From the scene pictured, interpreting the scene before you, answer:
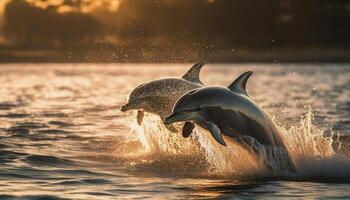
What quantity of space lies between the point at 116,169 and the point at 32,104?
67.1 feet

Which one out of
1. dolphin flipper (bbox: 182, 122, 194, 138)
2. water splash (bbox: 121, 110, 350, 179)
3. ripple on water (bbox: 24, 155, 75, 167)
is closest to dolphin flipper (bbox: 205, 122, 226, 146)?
dolphin flipper (bbox: 182, 122, 194, 138)

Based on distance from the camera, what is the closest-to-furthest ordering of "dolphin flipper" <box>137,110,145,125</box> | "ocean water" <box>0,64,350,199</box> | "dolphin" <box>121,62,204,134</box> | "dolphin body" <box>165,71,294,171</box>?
"ocean water" <box>0,64,350,199</box> → "dolphin body" <box>165,71,294,171</box> → "dolphin" <box>121,62,204,134</box> → "dolphin flipper" <box>137,110,145,125</box>

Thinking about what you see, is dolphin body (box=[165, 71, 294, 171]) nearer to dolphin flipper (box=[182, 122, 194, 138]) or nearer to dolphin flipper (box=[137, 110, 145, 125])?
dolphin flipper (box=[182, 122, 194, 138])

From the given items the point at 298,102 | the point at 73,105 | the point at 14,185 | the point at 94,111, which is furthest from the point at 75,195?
the point at 298,102

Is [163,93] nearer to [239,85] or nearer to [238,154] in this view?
[238,154]

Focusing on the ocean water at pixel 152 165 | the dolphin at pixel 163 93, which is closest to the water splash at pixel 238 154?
the ocean water at pixel 152 165

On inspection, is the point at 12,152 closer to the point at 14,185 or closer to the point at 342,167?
the point at 14,185

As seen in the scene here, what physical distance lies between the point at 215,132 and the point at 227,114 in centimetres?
63

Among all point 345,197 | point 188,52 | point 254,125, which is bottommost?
point 345,197

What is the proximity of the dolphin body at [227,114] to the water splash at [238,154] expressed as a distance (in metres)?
0.30

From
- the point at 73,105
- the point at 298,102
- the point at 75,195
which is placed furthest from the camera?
the point at 298,102

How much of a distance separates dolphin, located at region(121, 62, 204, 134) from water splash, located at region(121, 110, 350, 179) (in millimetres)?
688

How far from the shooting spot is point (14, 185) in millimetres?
13906

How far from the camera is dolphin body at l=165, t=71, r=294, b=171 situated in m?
14.2
